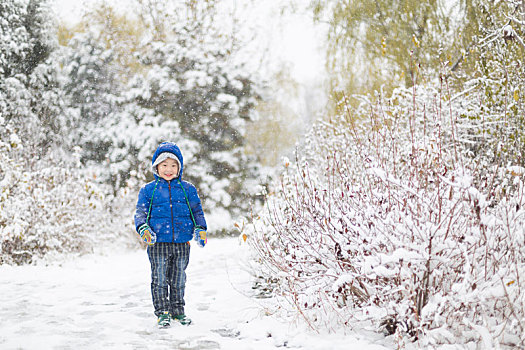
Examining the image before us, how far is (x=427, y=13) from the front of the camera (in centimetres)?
818

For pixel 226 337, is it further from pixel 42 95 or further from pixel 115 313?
pixel 42 95

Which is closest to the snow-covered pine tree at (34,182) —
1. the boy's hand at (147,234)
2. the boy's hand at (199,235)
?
the boy's hand at (147,234)

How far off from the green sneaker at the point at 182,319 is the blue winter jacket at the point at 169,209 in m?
0.64

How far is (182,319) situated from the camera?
383 centimetres

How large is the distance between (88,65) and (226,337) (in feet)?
38.3

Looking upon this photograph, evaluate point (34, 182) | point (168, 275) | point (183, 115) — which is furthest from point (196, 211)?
point (183, 115)

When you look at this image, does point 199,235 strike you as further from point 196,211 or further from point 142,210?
point 142,210

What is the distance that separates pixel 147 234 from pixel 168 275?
48 cm

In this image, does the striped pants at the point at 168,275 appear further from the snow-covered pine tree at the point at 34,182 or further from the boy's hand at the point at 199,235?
the snow-covered pine tree at the point at 34,182

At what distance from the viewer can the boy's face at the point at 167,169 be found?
3982 mm

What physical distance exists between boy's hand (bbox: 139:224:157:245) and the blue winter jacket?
2.6 inches

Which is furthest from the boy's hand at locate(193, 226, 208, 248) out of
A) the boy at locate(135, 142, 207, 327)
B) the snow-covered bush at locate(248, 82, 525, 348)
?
the snow-covered bush at locate(248, 82, 525, 348)

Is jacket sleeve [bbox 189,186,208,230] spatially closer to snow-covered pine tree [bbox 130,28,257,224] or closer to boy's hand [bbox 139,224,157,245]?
boy's hand [bbox 139,224,157,245]

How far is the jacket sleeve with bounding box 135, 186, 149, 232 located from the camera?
377 cm
